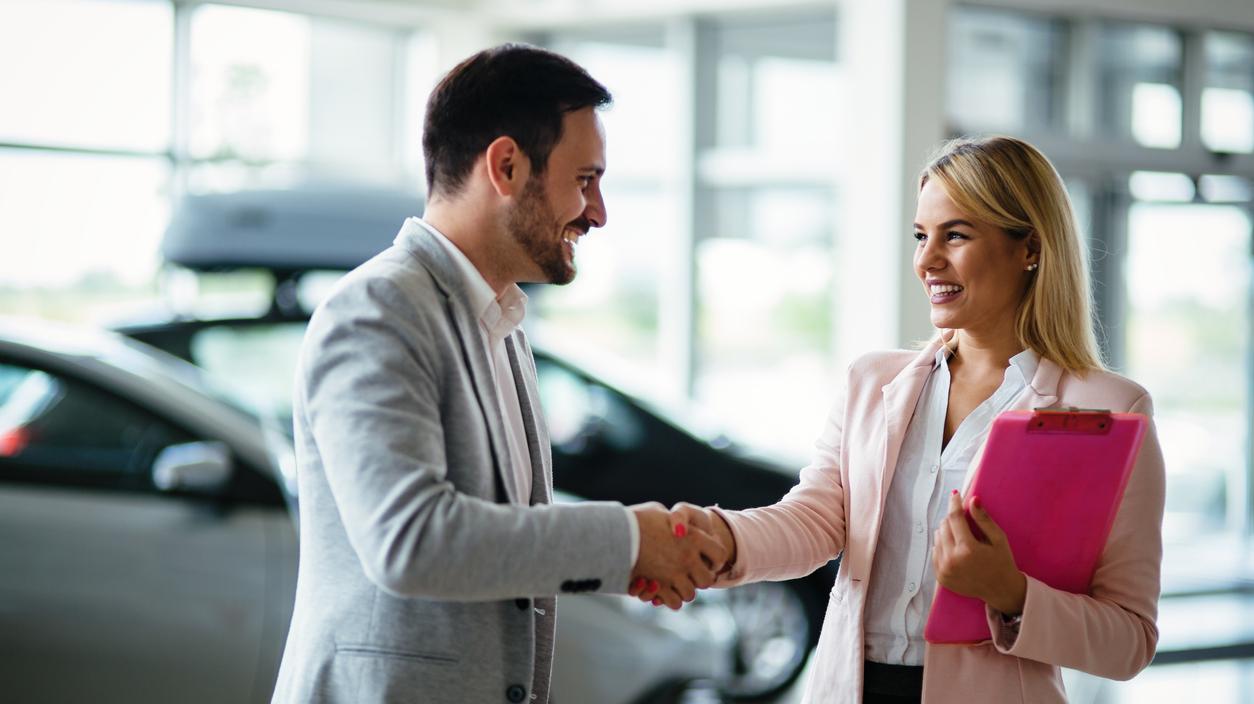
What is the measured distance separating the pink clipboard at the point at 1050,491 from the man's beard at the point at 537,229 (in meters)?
0.61

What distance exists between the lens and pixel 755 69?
770cm

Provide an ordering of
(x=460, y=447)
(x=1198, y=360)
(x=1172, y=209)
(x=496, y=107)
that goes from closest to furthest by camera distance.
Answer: (x=460, y=447), (x=496, y=107), (x=1172, y=209), (x=1198, y=360)

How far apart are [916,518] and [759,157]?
5.96 metres

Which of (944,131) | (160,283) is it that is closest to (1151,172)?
(944,131)

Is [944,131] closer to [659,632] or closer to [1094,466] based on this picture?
[659,632]

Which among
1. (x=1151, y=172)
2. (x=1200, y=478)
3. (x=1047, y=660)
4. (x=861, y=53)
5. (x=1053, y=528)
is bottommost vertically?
(x=1200, y=478)

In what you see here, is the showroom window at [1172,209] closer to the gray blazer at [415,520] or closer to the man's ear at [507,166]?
the man's ear at [507,166]

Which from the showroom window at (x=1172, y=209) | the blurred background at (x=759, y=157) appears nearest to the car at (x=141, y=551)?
the blurred background at (x=759, y=157)

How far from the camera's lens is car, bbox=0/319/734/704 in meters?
2.98

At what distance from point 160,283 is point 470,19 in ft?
8.08

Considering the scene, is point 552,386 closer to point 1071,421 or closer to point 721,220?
point 721,220

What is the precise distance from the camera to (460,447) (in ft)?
5.17

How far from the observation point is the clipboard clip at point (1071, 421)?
166cm

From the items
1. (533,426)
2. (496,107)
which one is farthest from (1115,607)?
(496,107)
